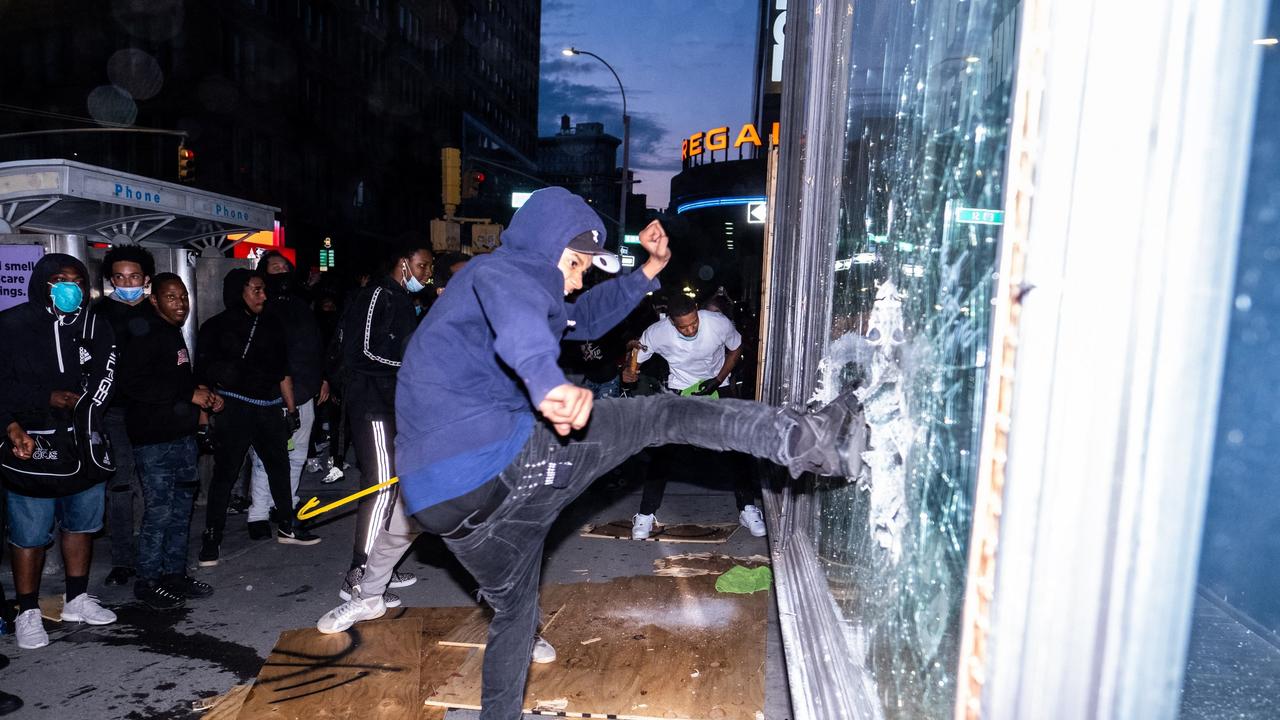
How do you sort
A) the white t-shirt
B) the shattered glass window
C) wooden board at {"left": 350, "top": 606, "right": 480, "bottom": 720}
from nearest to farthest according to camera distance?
the shattered glass window < wooden board at {"left": 350, "top": 606, "right": 480, "bottom": 720} < the white t-shirt

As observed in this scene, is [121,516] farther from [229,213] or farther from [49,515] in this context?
[229,213]

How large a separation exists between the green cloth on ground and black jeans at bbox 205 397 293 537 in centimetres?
335

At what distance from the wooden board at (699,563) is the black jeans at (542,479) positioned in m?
2.43

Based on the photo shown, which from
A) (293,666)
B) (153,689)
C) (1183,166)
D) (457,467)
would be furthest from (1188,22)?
(153,689)

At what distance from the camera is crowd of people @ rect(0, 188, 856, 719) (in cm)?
251

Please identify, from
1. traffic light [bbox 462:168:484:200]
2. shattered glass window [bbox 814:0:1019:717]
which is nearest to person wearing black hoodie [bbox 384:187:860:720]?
shattered glass window [bbox 814:0:1019:717]

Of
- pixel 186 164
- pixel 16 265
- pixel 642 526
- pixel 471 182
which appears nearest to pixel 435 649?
pixel 642 526

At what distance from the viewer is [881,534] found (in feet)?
7.09

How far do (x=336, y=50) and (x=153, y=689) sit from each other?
33.3 m

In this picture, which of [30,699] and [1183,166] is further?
[30,699]

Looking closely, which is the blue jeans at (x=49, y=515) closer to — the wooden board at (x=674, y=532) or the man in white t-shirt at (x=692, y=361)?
the wooden board at (x=674, y=532)

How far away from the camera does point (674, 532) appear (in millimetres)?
6453

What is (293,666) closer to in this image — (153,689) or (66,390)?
(153,689)

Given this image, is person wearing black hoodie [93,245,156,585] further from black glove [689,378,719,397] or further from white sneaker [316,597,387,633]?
black glove [689,378,719,397]
